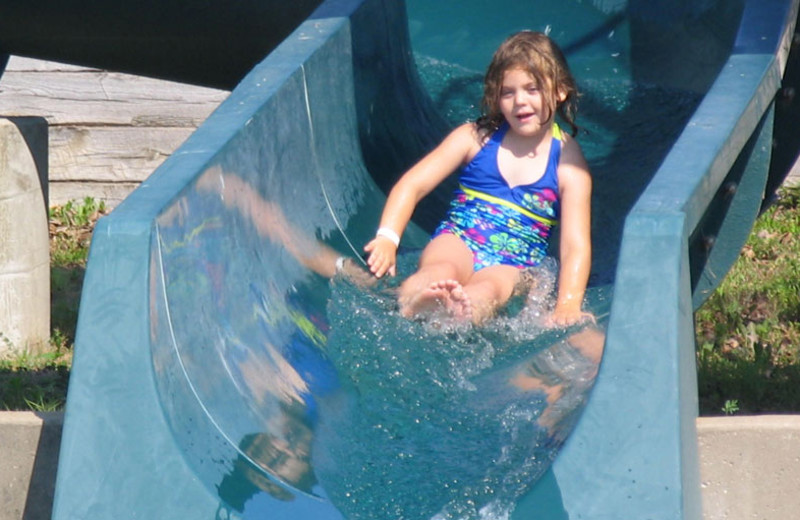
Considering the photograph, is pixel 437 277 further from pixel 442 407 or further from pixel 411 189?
pixel 442 407

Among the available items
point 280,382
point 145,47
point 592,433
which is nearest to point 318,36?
point 145,47

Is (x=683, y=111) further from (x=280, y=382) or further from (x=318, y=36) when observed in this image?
(x=280, y=382)

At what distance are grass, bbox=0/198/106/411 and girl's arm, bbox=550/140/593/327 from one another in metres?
1.64

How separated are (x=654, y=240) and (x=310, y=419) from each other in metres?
0.85

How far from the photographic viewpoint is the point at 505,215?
3318mm

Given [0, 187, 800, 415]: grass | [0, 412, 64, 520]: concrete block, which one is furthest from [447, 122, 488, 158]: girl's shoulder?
[0, 412, 64, 520]: concrete block

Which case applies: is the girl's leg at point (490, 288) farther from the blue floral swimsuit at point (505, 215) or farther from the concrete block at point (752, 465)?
the concrete block at point (752, 465)

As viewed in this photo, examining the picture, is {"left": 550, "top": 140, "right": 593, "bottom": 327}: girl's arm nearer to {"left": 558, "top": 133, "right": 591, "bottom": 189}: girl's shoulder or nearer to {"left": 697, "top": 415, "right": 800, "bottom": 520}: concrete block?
{"left": 558, "top": 133, "right": 591, "bottom": 189}: girl's shoulder

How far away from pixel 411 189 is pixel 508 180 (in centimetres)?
29

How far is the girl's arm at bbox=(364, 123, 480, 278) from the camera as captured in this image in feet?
9.97

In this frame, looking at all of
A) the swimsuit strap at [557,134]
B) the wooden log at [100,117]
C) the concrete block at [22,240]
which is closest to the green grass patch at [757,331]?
the swimsuit strap at [557,134]

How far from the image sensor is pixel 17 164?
4199 mm

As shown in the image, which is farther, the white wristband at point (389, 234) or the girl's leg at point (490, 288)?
the white wristband at point (389, 234)

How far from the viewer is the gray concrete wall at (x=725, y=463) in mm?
2424
